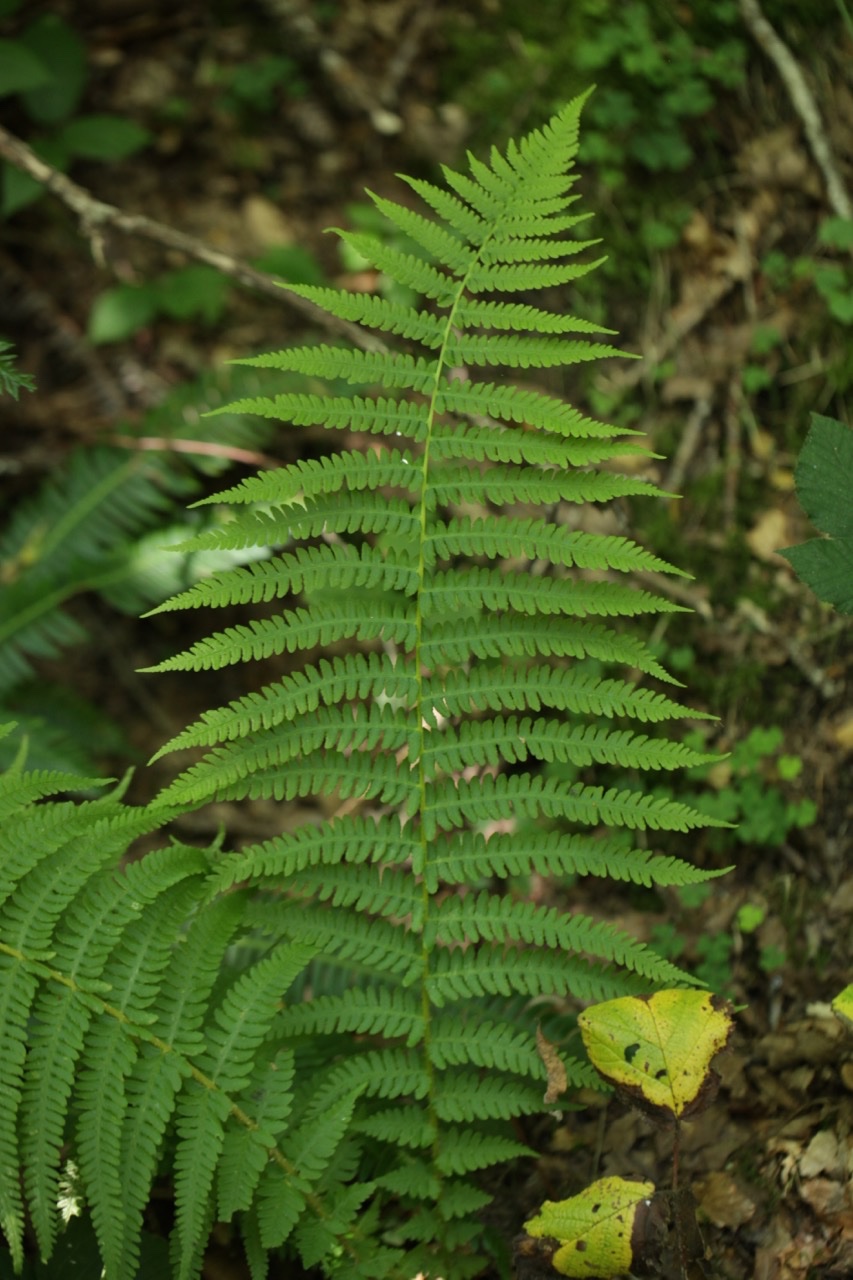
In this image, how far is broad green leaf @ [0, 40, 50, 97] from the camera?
392cm

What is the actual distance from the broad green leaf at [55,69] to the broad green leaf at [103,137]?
8 cm

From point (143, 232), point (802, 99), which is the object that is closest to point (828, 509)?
point (802, 99)

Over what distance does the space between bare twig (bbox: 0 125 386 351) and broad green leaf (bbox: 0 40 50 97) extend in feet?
2.70

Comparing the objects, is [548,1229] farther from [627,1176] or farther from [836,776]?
[836,776]

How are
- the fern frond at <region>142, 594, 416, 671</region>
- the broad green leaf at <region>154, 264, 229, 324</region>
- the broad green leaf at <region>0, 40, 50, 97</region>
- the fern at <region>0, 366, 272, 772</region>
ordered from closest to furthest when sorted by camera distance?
the fern frond at <region>142, 594, 416, 671</region>
the fern at <region>0, 366, 272, 772</region>
the broad green leaf at <region>0, 40, 50, 97</region>
the broad green leaf at <region>154, 264, 229, 324</region>

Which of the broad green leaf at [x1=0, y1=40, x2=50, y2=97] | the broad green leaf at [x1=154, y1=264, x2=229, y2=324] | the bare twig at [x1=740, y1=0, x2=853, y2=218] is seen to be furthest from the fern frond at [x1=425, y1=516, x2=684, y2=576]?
the broad green leaf at [x1=0, y1=40, x2=50, y2=97]

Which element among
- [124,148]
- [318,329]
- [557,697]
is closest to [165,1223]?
[557,697]

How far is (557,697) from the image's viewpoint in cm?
208

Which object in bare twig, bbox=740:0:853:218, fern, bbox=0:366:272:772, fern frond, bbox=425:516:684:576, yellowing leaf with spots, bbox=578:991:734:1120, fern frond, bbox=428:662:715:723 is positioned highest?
bare twig, bbox=740:0:853:218

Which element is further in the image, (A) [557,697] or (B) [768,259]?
(B) [768,259]

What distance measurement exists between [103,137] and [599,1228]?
14.3 ft

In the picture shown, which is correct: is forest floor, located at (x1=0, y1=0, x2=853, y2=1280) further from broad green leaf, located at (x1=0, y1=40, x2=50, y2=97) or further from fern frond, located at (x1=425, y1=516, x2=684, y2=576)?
fern frond, located at (x1=425, y1=516, x2=684, y2=576)

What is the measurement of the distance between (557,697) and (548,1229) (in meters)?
0.94

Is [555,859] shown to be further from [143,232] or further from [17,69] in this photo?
[17,69]
